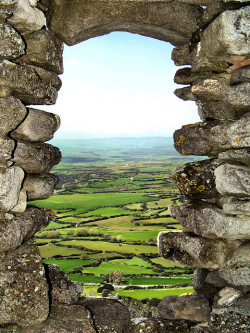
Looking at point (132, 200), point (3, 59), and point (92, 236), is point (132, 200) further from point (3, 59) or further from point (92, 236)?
point (3, 59)

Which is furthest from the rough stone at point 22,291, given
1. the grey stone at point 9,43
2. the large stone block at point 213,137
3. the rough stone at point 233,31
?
the rough stone at point 233,31

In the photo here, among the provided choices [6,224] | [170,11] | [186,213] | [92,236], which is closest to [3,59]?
[6,224]

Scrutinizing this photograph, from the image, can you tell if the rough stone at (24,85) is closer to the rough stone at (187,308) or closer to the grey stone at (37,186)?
the grey stone at (37,186)

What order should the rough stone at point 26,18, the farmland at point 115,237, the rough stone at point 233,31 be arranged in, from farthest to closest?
1. the farmland at point 115,237
2. the rough stone at point 233,31
3. the rough stone at point 26,18

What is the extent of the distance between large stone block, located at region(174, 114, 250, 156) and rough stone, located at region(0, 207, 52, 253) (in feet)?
9.22

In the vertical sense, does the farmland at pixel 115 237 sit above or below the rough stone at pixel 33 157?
below

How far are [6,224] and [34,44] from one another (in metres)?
2.87

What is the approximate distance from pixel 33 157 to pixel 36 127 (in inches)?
19.9

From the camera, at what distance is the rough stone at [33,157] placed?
5461 millimetres

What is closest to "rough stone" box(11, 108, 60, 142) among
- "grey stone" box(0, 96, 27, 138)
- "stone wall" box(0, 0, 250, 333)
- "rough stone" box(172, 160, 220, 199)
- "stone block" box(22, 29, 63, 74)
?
"stone wall" box(0, 0, 250, 333)

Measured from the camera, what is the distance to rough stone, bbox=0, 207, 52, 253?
495 cm

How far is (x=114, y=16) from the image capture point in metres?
5.84

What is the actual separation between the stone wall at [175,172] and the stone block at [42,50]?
0.02 m

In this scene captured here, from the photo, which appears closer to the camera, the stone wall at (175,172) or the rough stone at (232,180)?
the stone wall at (175,172)
